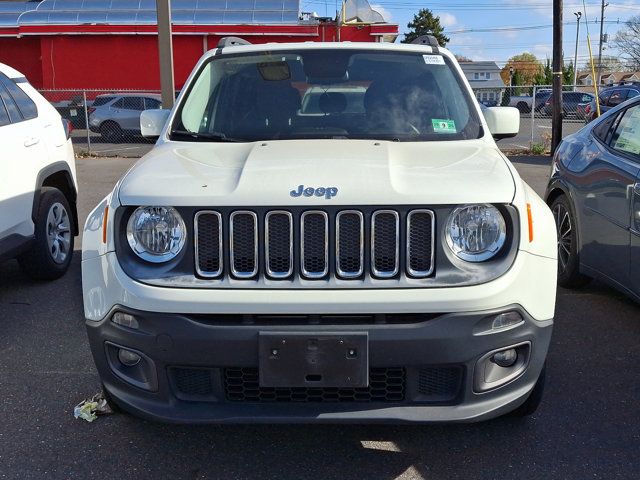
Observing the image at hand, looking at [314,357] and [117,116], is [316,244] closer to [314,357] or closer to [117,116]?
[314,357]

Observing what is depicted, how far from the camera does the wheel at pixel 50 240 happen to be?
223 inches

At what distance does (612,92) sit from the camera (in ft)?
77.7

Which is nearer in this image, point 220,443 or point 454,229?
point 454,229

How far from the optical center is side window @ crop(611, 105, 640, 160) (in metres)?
4.73

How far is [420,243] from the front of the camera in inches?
111

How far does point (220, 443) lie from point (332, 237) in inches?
47.2

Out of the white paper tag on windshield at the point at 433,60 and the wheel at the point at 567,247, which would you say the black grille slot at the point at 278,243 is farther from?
the wheel at the point at 567,247

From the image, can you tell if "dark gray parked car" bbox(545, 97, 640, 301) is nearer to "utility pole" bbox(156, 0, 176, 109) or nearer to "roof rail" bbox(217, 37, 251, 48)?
"roof rail" bbox(217, 37, 251, 48)

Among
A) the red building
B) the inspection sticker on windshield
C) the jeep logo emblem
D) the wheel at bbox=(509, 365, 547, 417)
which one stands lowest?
the wheel at bbox=(509, 365, 547, 417)

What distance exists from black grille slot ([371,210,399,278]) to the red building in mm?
26854

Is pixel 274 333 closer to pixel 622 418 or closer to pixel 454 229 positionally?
pixel 454 229

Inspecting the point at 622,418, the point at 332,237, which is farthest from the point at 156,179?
the point at 622,418

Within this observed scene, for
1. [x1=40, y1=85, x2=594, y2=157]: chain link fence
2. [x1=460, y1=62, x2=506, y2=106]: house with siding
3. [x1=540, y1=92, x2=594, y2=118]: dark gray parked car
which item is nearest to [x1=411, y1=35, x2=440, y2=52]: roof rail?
[x1=40, y1=85, x2=594, y2=157]: chain link fence

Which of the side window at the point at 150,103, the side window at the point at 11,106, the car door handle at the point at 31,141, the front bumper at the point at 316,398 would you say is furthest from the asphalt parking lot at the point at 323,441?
the side window at the point at 150,103
